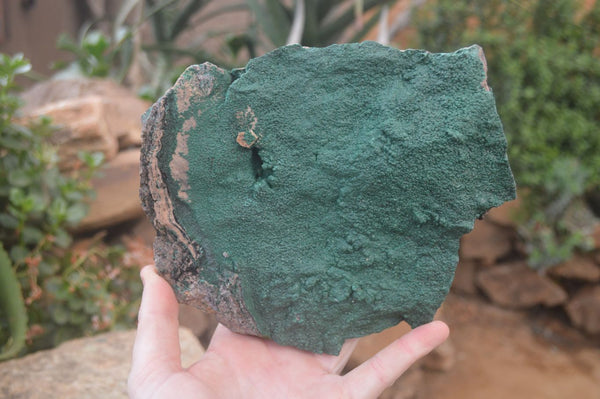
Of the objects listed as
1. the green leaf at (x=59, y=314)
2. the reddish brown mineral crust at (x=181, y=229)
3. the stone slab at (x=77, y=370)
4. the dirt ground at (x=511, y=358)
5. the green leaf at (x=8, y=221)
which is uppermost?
the reddish brown mineral crust at (x=181, y=229)

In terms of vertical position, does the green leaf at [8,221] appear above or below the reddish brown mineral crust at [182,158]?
below

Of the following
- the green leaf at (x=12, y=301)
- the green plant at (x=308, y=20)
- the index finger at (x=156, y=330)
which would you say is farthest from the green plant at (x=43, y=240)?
the green plant at (x=308, y=20)

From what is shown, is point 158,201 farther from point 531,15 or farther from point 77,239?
point 531,15

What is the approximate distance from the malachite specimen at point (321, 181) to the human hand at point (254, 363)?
0.20 ft

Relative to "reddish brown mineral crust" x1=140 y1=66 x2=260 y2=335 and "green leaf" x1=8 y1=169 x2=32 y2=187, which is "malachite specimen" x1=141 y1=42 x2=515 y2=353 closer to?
"reddish brown mineral crust" x1=140 y1=66 x2=260 y2=335

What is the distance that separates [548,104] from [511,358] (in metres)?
1.46

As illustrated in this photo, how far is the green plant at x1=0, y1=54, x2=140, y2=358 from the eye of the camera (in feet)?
5.43

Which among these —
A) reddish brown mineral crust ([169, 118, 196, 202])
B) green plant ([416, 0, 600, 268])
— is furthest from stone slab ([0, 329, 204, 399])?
green plant ([416, 0, 600, 268])

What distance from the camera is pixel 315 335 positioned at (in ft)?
3.76

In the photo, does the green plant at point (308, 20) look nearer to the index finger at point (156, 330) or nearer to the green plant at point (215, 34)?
the green plant at point (215, 34)

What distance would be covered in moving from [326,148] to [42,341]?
1.41m

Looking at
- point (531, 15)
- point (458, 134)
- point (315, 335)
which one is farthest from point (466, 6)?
point (315, 335)

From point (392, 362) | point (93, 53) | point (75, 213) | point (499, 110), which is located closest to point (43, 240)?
point (75, 213)

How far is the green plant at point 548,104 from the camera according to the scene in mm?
2479
